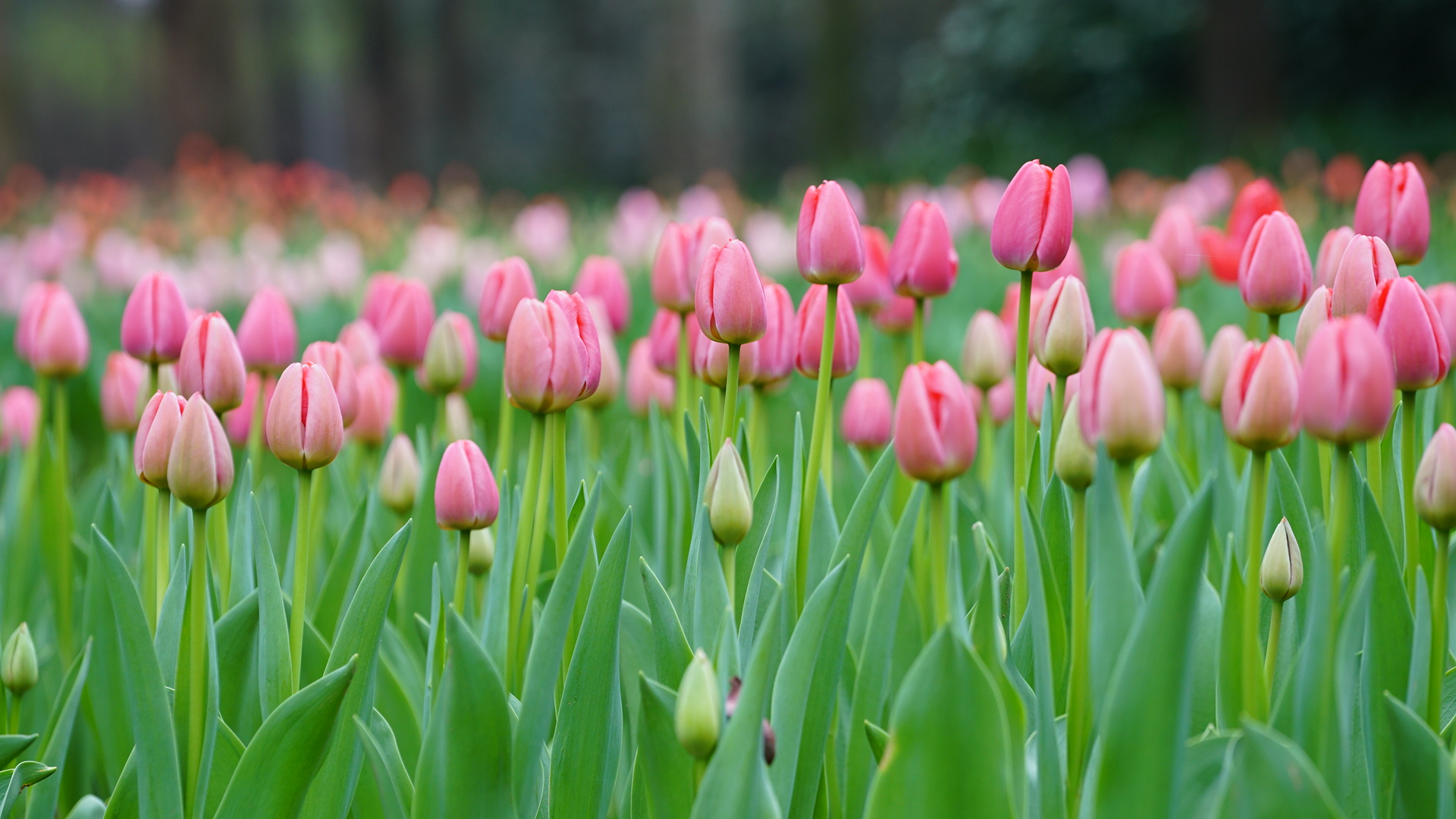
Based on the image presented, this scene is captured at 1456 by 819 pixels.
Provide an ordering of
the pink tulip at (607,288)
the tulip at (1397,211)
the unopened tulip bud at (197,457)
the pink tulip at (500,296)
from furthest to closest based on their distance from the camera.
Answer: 1. the pink tulip at (607,288)
2. the pink tulip at (500,296)
3. the tulip at (1397,211)
4. the unopened tulip bud at (197,457)

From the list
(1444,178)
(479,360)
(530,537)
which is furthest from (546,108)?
(530,537)

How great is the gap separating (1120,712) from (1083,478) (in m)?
0.25

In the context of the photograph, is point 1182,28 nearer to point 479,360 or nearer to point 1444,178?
point 1444,178

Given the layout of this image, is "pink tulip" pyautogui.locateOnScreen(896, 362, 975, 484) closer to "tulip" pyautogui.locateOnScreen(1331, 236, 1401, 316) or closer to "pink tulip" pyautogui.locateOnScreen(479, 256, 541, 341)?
"tulip" pyautogui.locateOnScreen(1331, 236, 1401, 316)

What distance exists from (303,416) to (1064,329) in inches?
30.1

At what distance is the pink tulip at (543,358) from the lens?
43.8 inches

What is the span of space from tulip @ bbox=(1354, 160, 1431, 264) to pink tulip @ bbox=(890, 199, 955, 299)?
527 mm

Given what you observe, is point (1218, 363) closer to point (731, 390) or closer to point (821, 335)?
point (821, 335)

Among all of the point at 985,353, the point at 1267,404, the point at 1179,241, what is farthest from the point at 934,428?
the point at 1179,241

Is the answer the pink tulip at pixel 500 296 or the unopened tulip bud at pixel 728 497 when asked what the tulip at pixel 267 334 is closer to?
the pink tulip at pixel 500 296

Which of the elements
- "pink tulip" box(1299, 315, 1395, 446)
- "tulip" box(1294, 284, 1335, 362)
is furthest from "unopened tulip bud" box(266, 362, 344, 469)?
"tulip" box(1294, 284, 1335, 362)

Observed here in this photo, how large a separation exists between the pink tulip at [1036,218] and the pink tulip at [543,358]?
1.42 feet

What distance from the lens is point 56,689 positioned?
5.22ft

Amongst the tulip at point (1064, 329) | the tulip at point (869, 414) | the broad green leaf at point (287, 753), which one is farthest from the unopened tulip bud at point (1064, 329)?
the broad green leaf at point (287, 753)
